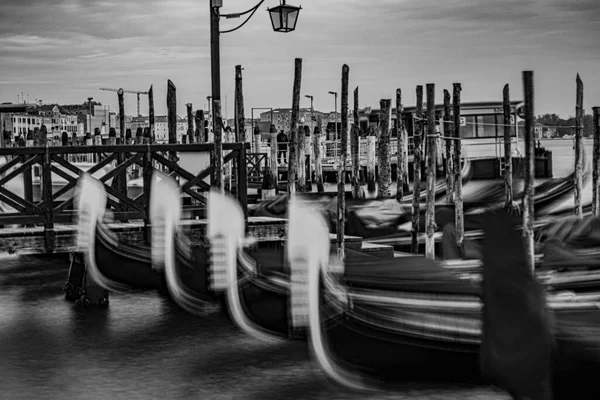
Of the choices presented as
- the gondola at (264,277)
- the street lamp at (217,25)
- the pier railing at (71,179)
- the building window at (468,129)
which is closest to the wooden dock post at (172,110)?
the building window at (468,129)

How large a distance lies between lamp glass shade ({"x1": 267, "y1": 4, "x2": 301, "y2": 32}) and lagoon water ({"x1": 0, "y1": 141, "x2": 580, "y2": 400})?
2.65 meters

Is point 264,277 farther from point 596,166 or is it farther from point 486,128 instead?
point 486,128

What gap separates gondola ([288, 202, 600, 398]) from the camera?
481cm

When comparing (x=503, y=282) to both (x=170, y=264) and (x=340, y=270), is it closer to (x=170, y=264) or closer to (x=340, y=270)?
(x=340, y=270)

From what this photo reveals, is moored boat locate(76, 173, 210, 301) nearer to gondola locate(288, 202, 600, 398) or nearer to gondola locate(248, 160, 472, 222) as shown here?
gondola locate(288, 202, 600, 398)

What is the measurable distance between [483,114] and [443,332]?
14.0 metres

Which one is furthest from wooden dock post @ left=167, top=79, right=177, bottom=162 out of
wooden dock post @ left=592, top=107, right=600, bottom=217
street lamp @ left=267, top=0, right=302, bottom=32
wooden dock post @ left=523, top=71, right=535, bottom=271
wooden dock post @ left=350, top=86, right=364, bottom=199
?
wooden dock post @ left=523, top=71, right=535, bottom=271

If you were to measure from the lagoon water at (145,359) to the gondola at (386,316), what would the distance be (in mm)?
273

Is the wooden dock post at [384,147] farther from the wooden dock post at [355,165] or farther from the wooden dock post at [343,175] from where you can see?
the wooden dock post at [343,175]

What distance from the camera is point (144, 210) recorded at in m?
7.80

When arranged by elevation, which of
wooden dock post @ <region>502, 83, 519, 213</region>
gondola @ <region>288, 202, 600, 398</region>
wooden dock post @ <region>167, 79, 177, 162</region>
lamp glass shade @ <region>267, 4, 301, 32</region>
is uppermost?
lamp glass shade @ <region>267, 4, 301, 32</region>

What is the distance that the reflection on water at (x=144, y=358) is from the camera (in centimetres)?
Result: 534

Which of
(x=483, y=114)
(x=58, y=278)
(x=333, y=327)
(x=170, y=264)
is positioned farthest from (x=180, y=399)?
(x=483, y=114)

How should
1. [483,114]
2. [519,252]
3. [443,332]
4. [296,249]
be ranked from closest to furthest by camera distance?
[519,252] → [443,332] → [296,249] → [483,114]
